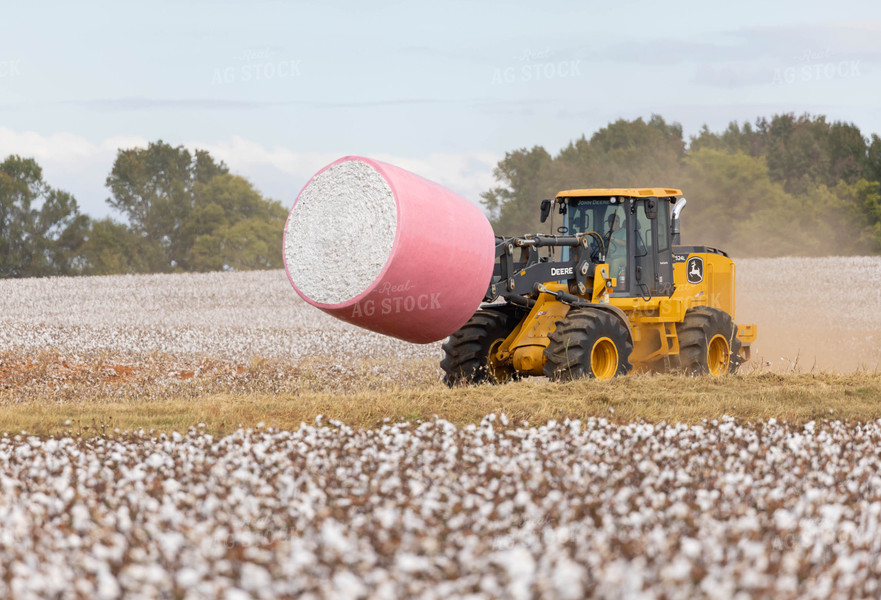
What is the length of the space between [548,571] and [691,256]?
37.6 feet

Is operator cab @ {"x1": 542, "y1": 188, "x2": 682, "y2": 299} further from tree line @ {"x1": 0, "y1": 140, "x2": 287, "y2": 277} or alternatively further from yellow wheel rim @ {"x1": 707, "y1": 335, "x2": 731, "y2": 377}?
tree line @ {"x1": 0, "y1": 140, "x2": 287, "y2": 277}

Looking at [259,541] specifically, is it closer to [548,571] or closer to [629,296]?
[548,571]

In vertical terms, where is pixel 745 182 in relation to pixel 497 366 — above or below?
above

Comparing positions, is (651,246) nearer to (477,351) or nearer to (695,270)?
(695,270)

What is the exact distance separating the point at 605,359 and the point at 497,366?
146cm

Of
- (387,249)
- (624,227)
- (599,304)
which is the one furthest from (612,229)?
(387,249)

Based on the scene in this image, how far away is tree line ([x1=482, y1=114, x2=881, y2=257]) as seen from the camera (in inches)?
2363

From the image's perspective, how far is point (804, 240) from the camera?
60094mm

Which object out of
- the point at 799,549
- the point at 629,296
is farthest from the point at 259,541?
the point at 629,296

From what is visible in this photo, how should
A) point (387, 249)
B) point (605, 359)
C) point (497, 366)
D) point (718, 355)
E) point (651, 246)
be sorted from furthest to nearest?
point (718, 355)
point (651, 246)
point (497, 366)
point (605, 359)
point (387, 249)

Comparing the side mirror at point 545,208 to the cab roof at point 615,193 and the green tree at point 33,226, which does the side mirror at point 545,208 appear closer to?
the cab roof at point 615,193

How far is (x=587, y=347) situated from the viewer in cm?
1164

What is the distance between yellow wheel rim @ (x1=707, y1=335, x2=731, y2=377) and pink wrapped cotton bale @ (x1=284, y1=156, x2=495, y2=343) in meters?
5.45

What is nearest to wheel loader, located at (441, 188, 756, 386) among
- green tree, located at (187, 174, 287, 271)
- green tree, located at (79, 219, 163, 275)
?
green tree, located at (79, 219, 163, 275)
